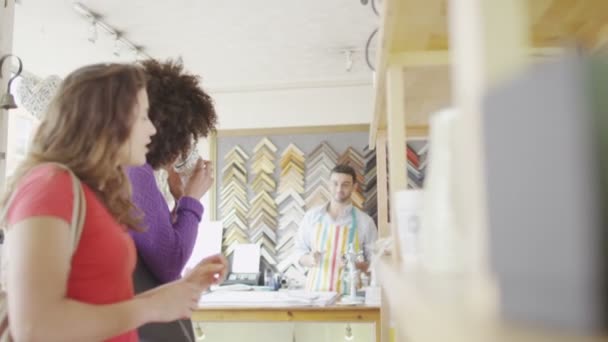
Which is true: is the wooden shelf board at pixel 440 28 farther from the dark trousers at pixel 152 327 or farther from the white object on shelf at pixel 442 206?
the dark trousers at pixel 152 327

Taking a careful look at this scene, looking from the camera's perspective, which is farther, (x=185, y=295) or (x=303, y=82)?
(x=303, y=82)

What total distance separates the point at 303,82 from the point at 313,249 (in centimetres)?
174

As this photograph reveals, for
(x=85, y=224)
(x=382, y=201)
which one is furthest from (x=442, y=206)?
(x=382, y=201)

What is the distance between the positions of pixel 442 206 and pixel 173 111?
1.26m

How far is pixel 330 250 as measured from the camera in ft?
11.9

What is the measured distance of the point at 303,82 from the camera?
15.7 ft

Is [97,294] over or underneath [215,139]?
underneath

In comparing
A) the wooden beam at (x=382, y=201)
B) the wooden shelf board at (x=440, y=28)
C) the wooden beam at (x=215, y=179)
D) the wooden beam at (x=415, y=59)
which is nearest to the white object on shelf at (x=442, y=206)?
the wooden shelf board at (x=440, y=28)

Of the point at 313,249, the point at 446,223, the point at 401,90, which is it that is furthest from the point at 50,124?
the point at 313,249

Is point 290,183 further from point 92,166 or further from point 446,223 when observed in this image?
point 446,223

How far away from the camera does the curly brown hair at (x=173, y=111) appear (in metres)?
1.58

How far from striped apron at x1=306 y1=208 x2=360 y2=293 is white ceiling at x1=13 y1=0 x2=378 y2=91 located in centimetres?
131

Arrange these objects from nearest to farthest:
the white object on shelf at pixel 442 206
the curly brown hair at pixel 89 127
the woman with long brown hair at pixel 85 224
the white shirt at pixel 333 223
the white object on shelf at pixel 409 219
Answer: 1. the white object on shelf at pixel 442 206
2. the white object on shelf at pixel 409 219
3. the woman with long brown hair at pixel 85 224
4. the curly brown hair at pixel 89 127
5. the white shirt at pixel 333 223

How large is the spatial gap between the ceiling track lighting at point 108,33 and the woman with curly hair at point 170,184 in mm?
1757
